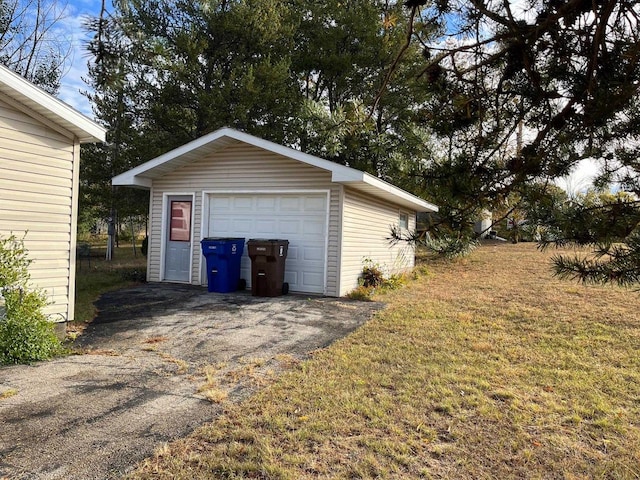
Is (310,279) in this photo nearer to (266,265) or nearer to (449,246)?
(266,265)

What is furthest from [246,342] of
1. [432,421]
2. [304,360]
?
[432,421]

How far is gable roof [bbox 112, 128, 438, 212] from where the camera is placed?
7992 millimetres

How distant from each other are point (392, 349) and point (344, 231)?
12.6 ft

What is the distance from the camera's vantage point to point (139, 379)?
153 inches

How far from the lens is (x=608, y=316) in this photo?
22.9ft

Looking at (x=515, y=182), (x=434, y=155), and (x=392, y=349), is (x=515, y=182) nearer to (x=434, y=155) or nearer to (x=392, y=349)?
(x=434, y=155)

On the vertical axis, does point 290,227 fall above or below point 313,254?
above

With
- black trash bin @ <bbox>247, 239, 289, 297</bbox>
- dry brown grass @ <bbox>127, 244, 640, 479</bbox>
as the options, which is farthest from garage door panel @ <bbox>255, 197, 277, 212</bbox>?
dry brown grass @ <bbox>127, 244, 640, 479</bbox>

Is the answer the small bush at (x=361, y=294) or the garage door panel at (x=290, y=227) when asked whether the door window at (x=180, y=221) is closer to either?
the garage door panel at (x=290, y=227)

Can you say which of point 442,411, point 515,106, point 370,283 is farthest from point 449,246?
point 370,283

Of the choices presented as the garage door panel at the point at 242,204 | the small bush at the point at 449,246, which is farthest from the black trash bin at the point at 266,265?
the small bush at the point at 449,246

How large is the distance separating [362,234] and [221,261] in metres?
3.13

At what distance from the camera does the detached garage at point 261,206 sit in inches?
339

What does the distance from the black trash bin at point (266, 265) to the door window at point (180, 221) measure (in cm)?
225
